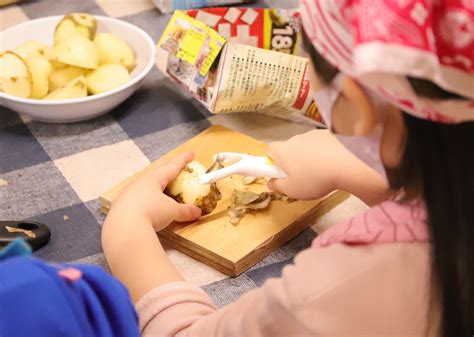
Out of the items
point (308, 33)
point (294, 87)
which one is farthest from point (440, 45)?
point (294, 87)

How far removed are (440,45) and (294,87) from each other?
0.49 metres

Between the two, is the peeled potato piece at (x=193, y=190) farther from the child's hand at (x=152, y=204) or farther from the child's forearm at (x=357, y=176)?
the child's forearm at (x=357, y=176)

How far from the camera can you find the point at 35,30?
3.21 ft

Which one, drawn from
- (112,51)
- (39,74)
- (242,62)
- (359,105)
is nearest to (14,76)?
(39,74)

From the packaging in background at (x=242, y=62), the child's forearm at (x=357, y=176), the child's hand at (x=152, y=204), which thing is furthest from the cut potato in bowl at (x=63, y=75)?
the child's forearm at (x=357, y=176)

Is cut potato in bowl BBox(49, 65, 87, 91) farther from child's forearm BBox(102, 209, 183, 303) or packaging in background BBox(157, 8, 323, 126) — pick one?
child's forearm BBox(102, 209, 183, 303)

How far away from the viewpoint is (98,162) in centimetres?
82

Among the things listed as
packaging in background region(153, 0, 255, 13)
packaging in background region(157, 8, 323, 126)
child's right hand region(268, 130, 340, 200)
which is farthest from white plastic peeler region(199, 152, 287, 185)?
packaging in background region(153, 0, 255, 13)

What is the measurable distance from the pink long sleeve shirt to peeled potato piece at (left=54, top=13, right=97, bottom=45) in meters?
0.56

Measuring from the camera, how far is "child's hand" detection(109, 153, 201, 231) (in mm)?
676

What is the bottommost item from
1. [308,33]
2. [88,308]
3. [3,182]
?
[3,182]

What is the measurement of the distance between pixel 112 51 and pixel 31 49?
0.10 m

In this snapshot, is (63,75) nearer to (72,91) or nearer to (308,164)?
(72,91)

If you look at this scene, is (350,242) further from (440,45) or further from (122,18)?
(122,18)
